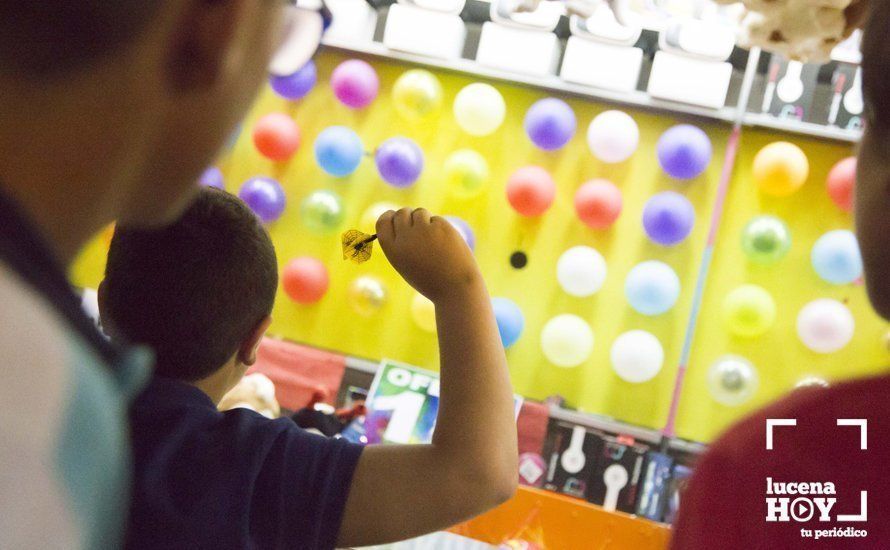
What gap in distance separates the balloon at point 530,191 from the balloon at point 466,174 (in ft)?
0.25

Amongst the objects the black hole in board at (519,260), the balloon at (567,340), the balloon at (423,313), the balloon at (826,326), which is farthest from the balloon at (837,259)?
the balloon at (423,313)

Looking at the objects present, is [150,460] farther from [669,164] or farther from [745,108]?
[745,108]

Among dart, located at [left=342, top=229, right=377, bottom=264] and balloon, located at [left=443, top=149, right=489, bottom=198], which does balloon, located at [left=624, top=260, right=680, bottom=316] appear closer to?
balloon, located at [left=443, top=149, right=489, bottom=198]

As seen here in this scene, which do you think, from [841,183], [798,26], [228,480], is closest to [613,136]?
[841,183]

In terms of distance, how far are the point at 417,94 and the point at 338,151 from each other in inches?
9.8

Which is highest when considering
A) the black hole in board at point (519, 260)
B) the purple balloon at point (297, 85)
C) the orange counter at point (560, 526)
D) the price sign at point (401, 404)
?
the purple balloon at point (297, 85)

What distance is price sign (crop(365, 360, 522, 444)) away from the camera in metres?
1.95

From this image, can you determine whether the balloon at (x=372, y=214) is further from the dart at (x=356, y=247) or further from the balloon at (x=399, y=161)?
the dart at (x=356, y=247)

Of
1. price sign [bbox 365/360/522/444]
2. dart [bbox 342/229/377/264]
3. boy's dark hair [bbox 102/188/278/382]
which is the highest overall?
dart [bbox 342/229/377/264]

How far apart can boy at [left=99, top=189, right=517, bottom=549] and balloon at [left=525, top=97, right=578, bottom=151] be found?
4.54 ft

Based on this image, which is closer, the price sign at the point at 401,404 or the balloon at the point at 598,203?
the price sign at the point at 401,404

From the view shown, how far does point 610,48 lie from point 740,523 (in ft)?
6.26

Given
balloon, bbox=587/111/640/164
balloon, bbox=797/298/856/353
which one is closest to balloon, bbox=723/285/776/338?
balloon, bbox=797/298/856/353

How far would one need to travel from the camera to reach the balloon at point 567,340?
2152 mm
